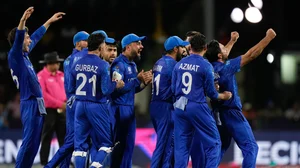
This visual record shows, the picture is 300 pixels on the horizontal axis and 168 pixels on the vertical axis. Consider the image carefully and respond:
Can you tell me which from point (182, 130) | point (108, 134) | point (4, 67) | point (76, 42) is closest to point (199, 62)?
point (182, 130)

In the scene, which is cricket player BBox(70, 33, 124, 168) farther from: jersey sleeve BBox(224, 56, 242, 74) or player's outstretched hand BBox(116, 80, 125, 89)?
jersey sleeve BBox(224, 56, 242, 74)

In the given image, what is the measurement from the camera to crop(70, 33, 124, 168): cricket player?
10.6 m

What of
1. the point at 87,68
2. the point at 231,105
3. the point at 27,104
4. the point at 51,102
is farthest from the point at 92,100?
the point at 51,102

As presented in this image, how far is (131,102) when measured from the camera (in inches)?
450

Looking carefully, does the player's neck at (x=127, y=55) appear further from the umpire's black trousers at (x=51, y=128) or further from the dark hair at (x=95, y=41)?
the umpire's black trousers at (x=51, y=128)

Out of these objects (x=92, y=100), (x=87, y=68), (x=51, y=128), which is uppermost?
(x=87, y=68)

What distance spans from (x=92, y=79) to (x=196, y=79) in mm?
1552

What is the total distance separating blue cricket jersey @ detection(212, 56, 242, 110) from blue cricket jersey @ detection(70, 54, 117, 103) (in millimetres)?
1646

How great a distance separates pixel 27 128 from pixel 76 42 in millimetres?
1930

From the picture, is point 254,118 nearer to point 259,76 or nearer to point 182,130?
point 259,76

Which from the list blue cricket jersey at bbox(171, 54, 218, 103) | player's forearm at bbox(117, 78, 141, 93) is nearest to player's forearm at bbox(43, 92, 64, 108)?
player's forearm at bbox(117, 78, 141, 93)

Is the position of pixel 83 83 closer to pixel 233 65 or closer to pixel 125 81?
pixel 125 81

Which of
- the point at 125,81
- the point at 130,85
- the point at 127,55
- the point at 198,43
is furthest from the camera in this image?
the point at 127,55

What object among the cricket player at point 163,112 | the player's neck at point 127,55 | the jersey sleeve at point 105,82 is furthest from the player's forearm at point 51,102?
the jersey sleeve at point 105,82
